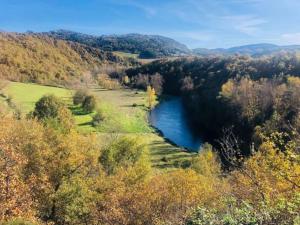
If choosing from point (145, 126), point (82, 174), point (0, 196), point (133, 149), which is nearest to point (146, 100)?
point (145, 126)

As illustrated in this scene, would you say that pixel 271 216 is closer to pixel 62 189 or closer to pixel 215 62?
pixel 62 189

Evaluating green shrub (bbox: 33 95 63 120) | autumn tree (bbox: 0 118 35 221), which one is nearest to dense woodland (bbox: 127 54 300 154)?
autumn tree (bbox: 0 118 35 221)

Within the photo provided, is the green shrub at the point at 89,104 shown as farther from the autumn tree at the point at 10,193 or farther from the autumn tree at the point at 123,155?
the autumn tree at the point at 10,193

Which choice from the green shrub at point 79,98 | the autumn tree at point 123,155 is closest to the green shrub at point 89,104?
the green shrub at point 79,98

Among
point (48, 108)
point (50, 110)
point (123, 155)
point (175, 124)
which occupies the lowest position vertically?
point (175, 124)

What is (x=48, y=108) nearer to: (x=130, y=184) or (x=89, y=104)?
(x=89, y=104)

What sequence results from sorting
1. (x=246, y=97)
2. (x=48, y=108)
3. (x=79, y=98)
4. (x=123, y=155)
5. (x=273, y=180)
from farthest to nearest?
1. (x=79, y=98)
2. (x=246, y=97)
3. (x=48, y=108)
4. (x=123, y=155)
5. (x=273, y=180)

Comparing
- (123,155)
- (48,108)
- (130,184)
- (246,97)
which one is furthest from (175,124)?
(130,184)

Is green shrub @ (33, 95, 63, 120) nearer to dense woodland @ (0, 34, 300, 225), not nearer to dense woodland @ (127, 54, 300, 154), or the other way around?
dense woodland @ (0, 34, 300, 225)
